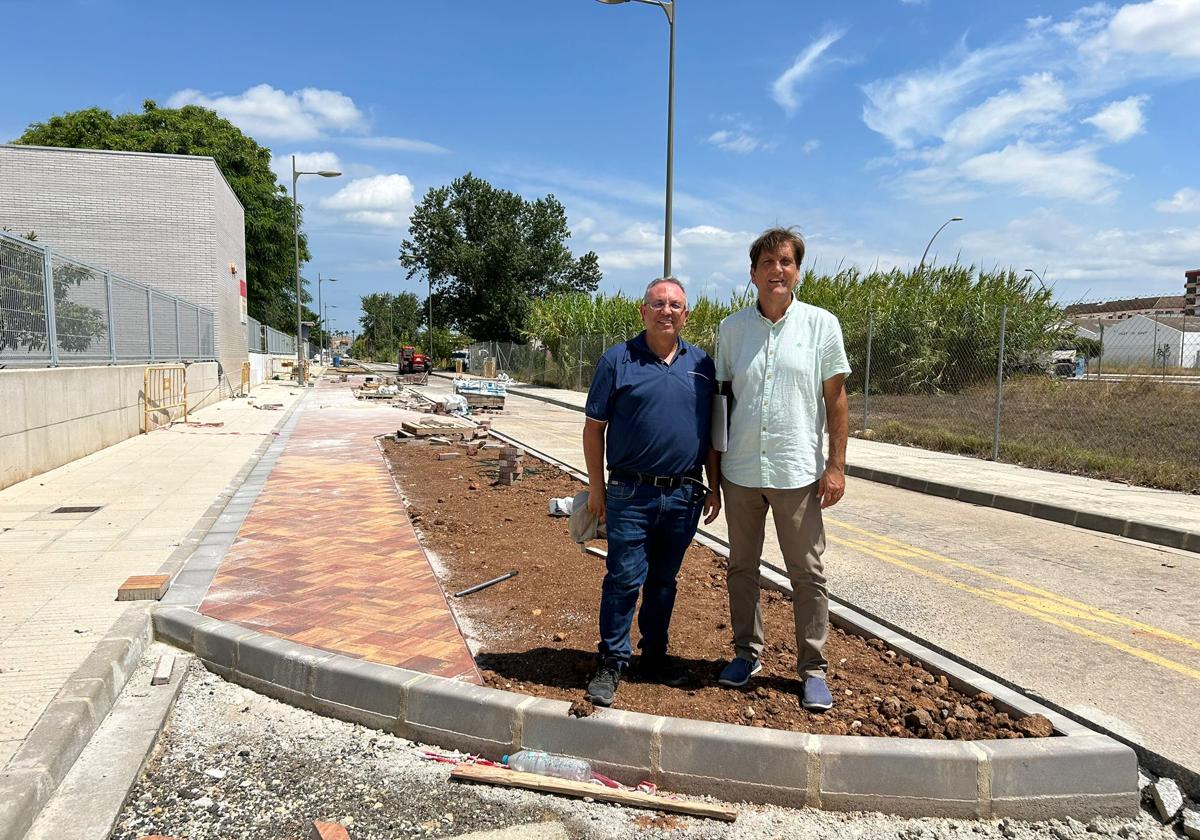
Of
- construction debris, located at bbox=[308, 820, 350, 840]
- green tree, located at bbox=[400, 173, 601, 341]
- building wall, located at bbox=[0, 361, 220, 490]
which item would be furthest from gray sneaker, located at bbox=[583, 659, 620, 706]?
green tree, located at bbox=[400, 173, 601, 341]

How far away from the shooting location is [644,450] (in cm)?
336

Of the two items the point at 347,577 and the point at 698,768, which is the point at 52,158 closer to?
the point at 347,577

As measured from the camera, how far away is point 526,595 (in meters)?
5.04

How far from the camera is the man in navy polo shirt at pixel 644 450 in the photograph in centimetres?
337

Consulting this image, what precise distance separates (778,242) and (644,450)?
3.53 feet

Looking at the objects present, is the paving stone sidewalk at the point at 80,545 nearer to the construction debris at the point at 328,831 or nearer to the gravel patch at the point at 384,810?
the gravel patch at the point at 384,810

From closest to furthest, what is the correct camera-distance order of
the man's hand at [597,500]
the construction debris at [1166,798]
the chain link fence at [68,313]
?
the construction debris at [1166,798], the man's hand at [597,500], the chain link fence at [68,313]

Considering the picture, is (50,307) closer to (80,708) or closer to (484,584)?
(484,584)

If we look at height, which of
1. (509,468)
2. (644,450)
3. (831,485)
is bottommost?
(509,468)

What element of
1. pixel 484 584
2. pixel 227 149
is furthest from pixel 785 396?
pixel 227 149

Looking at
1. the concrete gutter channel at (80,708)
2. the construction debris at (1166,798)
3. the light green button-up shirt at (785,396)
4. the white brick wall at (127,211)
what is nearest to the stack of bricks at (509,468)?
the concrete gutter channel at (80,708)

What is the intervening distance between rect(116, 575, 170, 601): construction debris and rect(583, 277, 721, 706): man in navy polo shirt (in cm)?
295

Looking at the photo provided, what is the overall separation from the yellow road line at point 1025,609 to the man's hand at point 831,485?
7.48 ft

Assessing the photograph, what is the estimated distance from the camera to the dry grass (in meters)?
10.9
